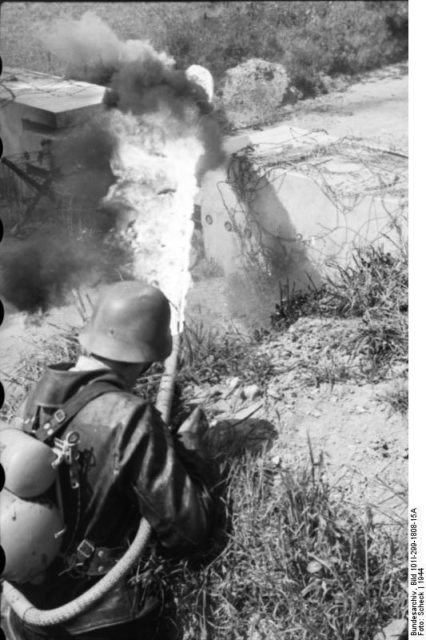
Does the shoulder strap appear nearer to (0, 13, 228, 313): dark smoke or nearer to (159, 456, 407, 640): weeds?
(159, 456, 407, 640): weeds

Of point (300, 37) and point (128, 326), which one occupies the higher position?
point (128, 326)

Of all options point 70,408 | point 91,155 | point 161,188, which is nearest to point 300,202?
point 161,188

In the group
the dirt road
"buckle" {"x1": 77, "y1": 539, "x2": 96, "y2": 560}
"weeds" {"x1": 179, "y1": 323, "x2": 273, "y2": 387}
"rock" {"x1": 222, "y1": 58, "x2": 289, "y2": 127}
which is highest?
"buckle" {"x1": 77, "y1": 539, "x2": 96, "y2": 560}

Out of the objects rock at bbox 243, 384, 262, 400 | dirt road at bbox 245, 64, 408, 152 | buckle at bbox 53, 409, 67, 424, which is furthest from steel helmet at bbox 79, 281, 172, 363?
dirt road at bbox 245, 64, 408, 152

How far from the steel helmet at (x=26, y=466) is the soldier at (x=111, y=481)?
0.01 metres

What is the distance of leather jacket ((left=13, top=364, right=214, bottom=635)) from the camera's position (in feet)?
10.4

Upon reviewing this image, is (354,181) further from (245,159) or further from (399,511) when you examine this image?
(399,511)

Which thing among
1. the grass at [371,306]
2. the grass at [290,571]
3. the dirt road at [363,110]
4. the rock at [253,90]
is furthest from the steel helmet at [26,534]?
the rock at [253,90]

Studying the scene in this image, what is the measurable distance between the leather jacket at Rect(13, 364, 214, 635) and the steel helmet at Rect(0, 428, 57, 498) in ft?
0.66

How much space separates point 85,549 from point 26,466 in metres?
0.54

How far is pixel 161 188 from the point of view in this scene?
8758 millimetres

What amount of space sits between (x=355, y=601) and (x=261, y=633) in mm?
445

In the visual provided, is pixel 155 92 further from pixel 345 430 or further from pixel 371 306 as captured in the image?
pixel 345 430

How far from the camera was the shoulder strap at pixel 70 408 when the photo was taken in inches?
126
